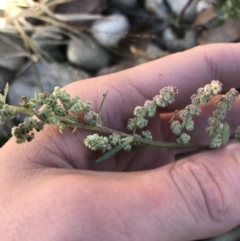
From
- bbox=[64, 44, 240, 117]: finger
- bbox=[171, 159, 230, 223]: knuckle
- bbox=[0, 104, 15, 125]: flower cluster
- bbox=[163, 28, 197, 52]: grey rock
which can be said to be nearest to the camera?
bbox=[0, 104, 15, 125]: flower cluster

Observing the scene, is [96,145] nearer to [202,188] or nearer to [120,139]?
[120,139]

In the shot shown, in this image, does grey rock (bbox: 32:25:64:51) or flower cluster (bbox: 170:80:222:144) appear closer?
flower cluster (bbox: 170:80:222:144)

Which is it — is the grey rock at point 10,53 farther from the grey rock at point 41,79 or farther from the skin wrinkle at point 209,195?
the skin wrinkle at point 209,195

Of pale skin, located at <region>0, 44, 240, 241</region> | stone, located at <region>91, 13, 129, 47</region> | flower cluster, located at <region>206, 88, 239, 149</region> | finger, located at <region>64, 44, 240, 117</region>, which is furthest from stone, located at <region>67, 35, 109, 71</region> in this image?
flower cluster, located at <region>206, 88, 239, 149</region>

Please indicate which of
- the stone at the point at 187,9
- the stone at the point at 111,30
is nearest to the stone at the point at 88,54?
the stone at the point at 111,30

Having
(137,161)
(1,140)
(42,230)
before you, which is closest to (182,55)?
(137,161)

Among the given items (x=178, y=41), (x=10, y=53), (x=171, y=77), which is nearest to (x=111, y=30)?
(x=178, y=41)

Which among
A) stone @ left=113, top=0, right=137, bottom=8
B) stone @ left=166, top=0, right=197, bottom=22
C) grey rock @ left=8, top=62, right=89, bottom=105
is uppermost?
stone @ left=113, top=0, right=137, bottom=8

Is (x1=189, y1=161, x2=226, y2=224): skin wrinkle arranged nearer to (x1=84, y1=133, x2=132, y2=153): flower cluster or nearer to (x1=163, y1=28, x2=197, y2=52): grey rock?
(x1=84, y1=133, x2=132, y2=153): flower cluster
